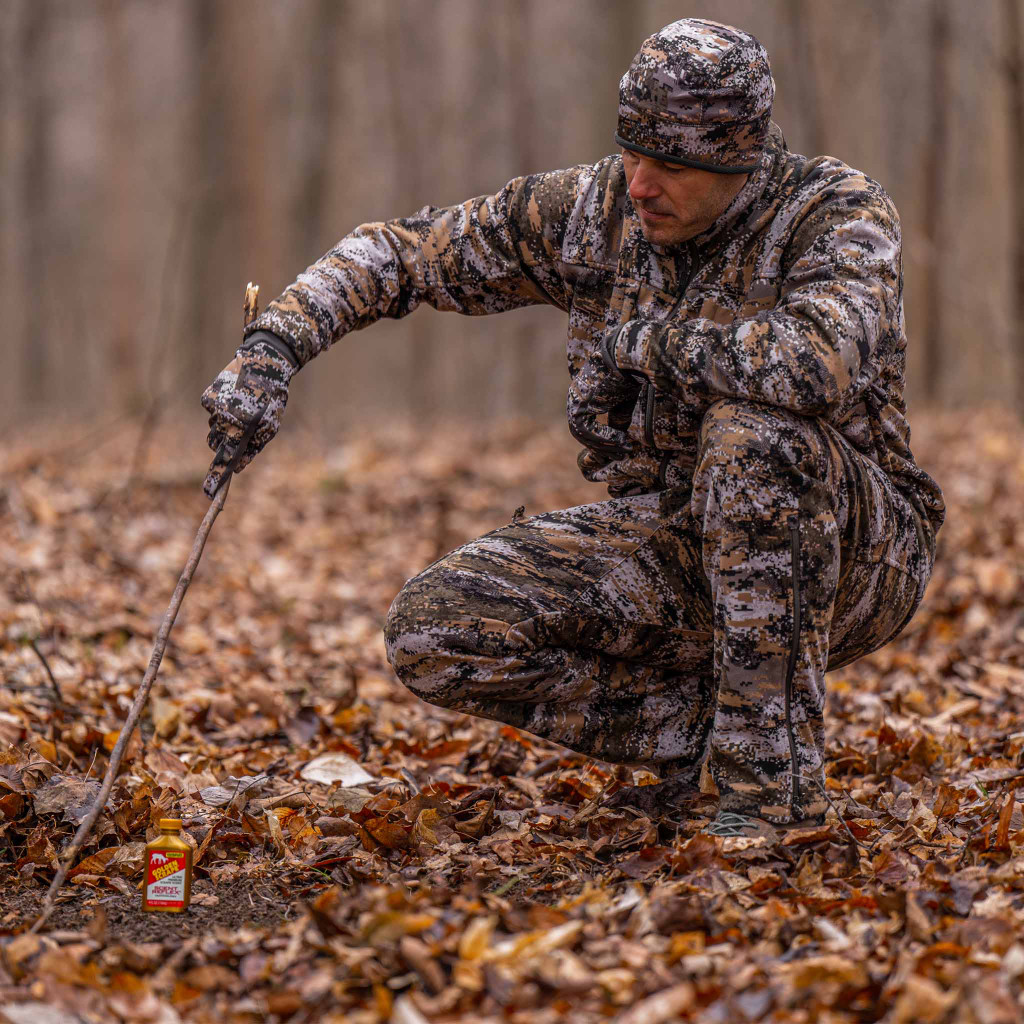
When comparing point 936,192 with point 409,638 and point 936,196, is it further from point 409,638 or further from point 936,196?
point 409,638

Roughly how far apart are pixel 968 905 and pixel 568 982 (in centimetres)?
91

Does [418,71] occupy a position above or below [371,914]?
above

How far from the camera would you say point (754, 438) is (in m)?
2.90

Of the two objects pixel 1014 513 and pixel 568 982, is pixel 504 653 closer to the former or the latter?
pixel 568 982

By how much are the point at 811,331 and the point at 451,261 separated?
115 centimetres

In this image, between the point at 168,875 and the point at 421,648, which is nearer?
the point at 168,875

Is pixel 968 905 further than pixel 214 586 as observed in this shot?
No

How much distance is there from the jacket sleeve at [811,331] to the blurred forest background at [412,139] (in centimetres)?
712

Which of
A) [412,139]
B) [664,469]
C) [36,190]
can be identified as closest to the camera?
[664,469]

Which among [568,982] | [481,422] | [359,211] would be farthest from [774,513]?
[359,211]

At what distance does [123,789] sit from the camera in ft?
11.3

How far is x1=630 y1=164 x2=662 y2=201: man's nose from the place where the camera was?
3119mm

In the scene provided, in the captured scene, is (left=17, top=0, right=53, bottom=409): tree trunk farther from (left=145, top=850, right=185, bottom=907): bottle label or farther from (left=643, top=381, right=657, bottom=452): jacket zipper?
(left=145, top=850, right=185, bottom=907): bottle label

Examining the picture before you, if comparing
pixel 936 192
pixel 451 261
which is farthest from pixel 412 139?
pixel 451 261
